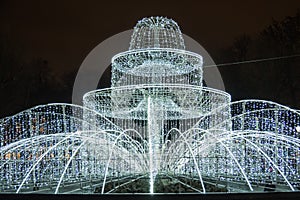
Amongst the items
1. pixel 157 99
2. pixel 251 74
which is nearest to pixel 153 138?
pixel 157 99

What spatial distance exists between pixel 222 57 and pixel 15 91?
17.4 m

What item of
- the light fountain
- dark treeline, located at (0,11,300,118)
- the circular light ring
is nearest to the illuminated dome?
the light fountain

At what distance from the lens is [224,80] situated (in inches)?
1485

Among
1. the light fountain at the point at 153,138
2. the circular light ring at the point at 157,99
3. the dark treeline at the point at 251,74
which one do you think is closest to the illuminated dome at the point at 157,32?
the light fountain at the point at 153,138

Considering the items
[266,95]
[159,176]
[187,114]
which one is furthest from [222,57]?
[159,176]

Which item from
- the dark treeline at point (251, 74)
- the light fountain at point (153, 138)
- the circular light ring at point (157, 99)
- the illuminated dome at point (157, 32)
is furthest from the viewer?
the dark treeline at point (251, 74)

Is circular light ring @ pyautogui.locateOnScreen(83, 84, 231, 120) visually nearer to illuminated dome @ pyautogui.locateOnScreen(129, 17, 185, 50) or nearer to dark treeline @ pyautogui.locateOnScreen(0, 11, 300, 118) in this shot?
illuminated dome @ pyautogui.locateOnScreen(129, 17, 185, 50)

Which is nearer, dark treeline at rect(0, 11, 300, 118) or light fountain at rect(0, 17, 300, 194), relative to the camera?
light fountain at rect(0, 17, 300, 194)

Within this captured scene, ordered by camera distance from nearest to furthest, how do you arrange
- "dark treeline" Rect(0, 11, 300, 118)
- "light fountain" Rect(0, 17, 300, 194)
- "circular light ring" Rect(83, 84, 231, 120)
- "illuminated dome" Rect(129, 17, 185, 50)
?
"light fountain" Rect(0, 17, 300, 194) < "circular light ring" Rect(83, 84, 231, 120) < "illuminated dome" Rect(129, 17, 185, 50) < "dark treeline" Rect(0, 11, 300, 118)

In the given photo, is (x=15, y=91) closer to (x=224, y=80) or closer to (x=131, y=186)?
(x=224, y=80)

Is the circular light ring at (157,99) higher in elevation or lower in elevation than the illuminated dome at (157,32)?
lower

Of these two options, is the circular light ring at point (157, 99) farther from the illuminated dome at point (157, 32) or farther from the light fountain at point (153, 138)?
the illuminated dome at point (157, 32)

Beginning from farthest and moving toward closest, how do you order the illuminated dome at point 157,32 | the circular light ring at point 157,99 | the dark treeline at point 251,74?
the dark treeline at point 251,74 → the illuminated dome at point 157,32 → the circular light ring at point 157,99

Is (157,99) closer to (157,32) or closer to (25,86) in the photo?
(157,32)
